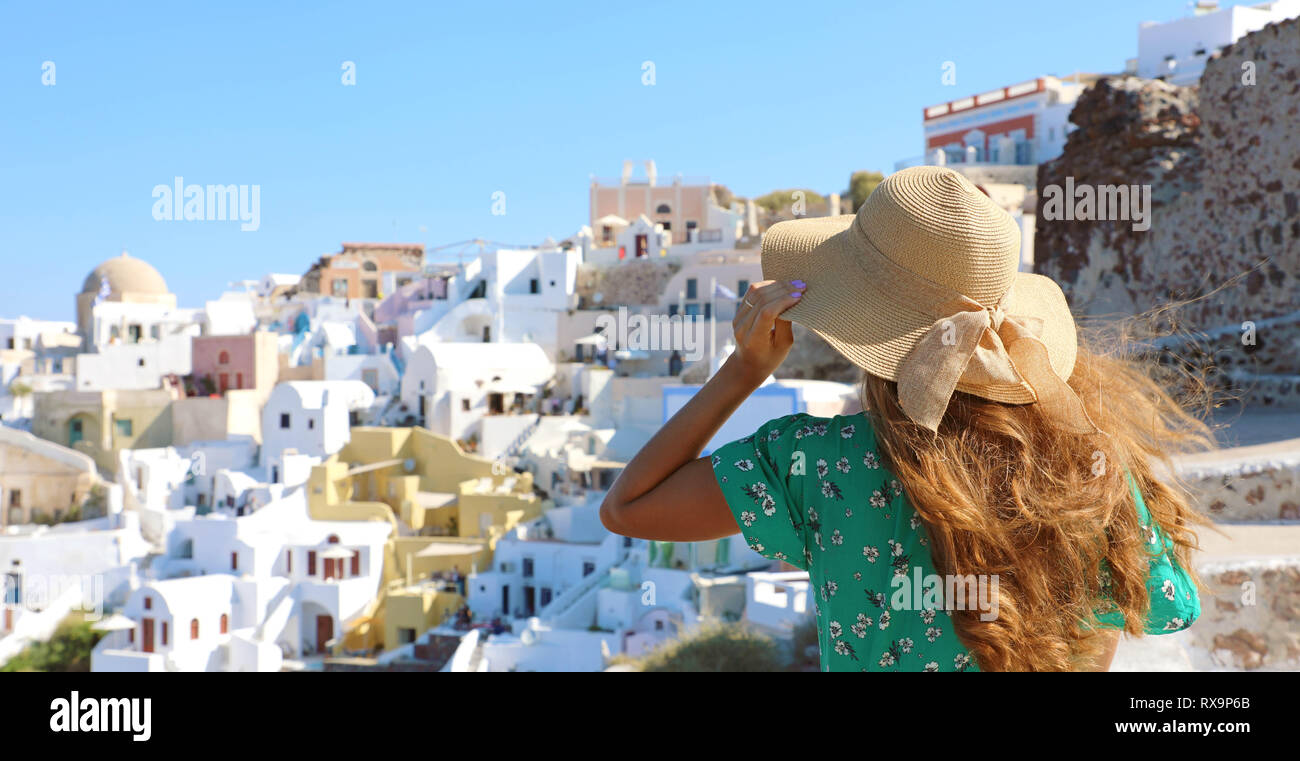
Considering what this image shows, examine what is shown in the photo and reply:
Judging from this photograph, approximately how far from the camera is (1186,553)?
53.2 inches

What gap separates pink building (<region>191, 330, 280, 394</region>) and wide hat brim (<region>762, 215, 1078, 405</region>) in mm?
29514

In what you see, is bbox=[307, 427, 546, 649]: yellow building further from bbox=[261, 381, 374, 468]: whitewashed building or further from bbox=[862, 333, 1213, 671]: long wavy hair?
bbox=[862, 333, 1213, 671]: long wavy hair

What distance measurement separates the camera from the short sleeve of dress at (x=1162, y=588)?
4.08ft

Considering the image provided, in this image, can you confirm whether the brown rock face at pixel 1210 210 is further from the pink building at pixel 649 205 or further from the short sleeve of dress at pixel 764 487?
the pink building at pixel 649 205

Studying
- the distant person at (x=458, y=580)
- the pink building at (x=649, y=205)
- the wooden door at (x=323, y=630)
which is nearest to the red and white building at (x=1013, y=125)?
the pink building at (x=649, y=205)

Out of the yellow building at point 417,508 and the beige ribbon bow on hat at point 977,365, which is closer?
the beige ribbon bow on hat at point 977,365

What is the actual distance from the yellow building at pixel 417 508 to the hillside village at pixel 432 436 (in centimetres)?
6

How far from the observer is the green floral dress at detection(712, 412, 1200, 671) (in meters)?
1.20

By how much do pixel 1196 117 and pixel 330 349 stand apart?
2691 centimetres

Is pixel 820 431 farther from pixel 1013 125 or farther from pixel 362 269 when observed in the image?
pixel 362 269

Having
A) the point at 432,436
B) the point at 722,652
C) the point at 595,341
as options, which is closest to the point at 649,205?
the point at 595,341

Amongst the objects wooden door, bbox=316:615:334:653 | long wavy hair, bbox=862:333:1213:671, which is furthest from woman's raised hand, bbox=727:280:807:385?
wooden door, bbox=316:615:334:653
